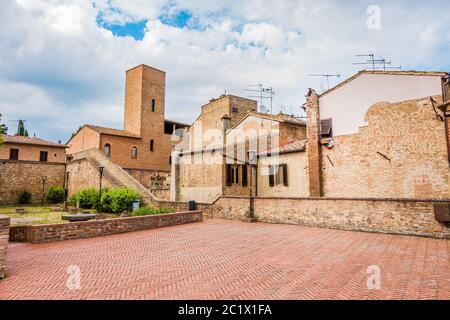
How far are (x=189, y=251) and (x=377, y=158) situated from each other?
38.0 feet

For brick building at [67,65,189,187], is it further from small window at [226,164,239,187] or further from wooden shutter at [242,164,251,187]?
wooden shutter at [242,164,251,187]

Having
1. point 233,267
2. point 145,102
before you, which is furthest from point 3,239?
point 145,102

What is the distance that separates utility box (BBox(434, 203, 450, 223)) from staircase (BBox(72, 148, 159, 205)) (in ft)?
53.7

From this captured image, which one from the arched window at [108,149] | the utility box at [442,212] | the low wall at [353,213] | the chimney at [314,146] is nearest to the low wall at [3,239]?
the low wall at [353,213]

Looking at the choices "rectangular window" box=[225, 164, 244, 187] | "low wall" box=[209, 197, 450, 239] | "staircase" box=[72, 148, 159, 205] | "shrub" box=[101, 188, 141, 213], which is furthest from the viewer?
"staircase" box=[72, 148, 159, 205]

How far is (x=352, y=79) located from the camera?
1611cm

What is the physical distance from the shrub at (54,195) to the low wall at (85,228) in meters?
20.9

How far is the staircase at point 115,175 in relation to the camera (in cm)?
2103

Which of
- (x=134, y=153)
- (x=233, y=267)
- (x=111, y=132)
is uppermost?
(x=111, y=132)

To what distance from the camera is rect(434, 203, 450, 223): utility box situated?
31.0 feet

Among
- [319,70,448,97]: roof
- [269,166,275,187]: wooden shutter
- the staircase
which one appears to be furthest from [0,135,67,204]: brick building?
[319,70,448,97]: roof

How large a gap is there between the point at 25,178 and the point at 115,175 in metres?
11.3

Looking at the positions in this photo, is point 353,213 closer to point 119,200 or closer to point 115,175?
point 119,200

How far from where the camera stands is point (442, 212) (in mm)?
9555
